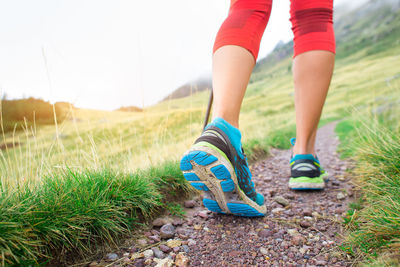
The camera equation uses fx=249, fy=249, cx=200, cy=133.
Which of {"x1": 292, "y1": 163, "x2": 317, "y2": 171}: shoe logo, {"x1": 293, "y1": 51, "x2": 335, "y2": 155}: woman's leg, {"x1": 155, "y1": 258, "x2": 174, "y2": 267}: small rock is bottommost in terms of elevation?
{"x1": 155, "y1": 258, "x2": 174, "y2": 267}: small rock

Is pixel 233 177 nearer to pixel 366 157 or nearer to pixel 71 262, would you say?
pixel 71 262

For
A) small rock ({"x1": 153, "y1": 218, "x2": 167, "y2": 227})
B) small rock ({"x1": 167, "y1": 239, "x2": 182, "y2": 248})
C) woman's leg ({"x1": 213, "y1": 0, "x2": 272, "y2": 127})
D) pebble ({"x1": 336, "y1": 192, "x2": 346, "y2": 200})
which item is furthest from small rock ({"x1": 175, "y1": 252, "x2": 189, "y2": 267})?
pebble ({"x1": 336, "y1": 192, "x2": 346, "y2": 200})

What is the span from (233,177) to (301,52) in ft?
4.15

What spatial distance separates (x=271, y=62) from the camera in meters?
124

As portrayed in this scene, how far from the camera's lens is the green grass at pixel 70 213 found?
104cm

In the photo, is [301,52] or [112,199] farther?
[301,52]

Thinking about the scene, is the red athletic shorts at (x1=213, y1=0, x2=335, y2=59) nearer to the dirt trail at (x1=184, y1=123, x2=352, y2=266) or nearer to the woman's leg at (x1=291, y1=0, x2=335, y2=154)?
the woman's leg at (x1=291, y1=0, x2=335, y2=154)

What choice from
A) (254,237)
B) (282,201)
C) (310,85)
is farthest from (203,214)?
(310,85)

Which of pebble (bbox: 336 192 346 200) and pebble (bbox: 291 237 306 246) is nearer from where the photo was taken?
pebble (bbox: 291 237 306 246)

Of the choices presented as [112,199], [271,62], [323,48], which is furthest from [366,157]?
[271,62]

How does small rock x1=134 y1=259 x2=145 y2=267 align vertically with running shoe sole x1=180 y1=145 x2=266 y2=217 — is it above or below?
below

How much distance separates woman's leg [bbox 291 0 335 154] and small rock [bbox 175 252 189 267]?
1477mm

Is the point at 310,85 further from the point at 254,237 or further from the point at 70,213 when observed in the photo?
the point at 70,213

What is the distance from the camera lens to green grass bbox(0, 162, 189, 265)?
1038mm
